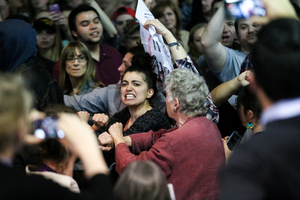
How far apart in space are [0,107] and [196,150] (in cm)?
127

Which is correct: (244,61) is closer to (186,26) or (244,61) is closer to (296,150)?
(296,150)

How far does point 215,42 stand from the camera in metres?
3.12

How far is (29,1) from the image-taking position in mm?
5285

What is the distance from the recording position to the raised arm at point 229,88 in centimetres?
283

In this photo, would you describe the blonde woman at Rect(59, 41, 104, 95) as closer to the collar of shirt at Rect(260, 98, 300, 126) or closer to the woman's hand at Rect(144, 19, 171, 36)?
the woman's hand at Rect(144, 19, 171, 36)

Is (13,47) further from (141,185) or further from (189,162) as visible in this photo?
(141,185)

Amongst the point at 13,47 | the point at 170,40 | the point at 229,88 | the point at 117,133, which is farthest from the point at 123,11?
the point at 117,133

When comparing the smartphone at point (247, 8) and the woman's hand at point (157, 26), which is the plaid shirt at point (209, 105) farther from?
the smartphone at point (247, 8)

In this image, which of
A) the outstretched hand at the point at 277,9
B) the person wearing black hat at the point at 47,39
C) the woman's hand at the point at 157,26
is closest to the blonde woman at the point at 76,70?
the person wearing black hat at the point at 47,39

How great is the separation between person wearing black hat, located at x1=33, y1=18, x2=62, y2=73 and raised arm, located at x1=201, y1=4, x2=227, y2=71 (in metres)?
2.17

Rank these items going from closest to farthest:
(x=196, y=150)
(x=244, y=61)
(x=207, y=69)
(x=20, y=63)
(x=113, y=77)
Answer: (x=196, y=150) < (x=20, y=63) < (x=244, y=61) < (x=207, y=69) < (x=113, y=77)

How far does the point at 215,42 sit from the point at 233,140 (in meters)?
0.83

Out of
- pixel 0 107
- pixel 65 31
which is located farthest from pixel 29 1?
pixel 0 107

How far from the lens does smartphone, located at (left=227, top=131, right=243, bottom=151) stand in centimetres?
271
